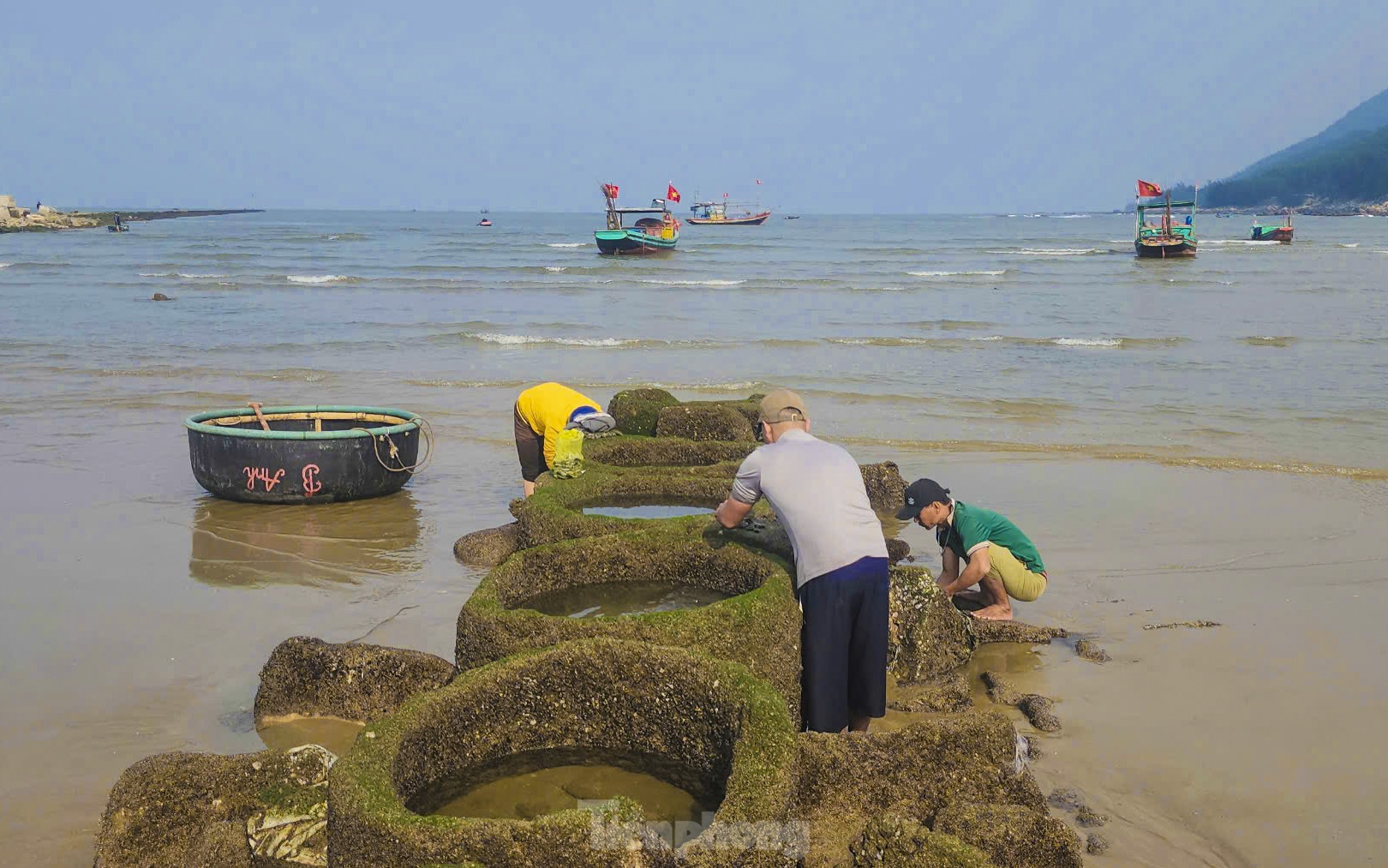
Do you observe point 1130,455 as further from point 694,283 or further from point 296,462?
point 694,283

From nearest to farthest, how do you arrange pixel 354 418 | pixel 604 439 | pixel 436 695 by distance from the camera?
pixel 436 695
pixel 604 439
pixel 354 418

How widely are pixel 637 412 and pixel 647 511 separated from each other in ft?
7.82

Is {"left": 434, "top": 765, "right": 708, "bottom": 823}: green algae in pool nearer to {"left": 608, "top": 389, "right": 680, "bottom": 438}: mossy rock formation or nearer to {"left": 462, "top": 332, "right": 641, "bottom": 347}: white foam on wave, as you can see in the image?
{"left": 608, "top": 389, "right": 680, "bottom": 438}: mossy rock formation

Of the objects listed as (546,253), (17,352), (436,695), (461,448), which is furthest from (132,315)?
(546,253)

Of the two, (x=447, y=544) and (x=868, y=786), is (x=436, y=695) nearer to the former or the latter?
(x=868, y=786)

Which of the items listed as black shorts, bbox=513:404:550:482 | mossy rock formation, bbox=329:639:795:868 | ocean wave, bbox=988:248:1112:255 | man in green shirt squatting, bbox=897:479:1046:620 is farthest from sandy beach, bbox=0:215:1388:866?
ocean wave, bbox=988:248:1112:255

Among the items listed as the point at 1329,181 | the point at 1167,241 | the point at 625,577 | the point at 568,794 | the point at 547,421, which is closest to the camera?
the point at 568,794

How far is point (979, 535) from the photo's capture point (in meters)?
6.68

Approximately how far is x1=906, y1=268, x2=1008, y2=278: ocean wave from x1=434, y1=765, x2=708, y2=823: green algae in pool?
40314 millimetres

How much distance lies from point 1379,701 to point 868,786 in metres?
3.45

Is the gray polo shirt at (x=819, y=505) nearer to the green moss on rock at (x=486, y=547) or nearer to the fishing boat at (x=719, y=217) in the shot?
the green moss on rock at (x=486, y=547)

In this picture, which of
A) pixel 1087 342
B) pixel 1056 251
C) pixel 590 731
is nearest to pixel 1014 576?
pixel 590 731

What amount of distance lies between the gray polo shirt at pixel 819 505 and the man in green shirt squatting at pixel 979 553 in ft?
5.75

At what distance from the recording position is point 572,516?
642cm
